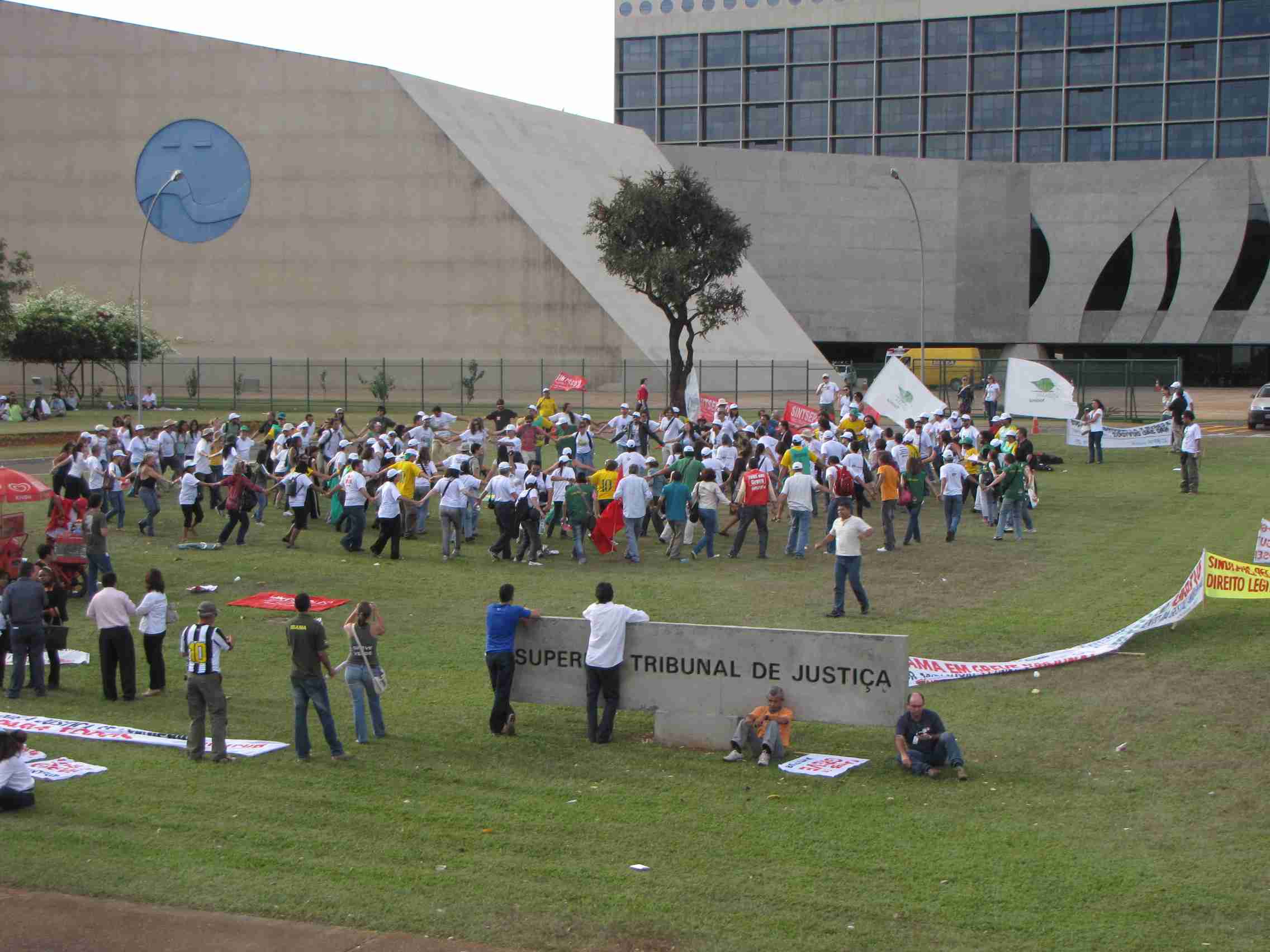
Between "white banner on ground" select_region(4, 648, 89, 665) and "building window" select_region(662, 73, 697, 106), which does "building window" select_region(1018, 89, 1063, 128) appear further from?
"white banner on ground" select_region(4, 648, 89, 665)

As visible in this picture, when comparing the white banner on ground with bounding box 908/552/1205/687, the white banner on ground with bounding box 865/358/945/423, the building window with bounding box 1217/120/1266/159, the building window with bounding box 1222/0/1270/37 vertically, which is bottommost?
the white banner on ground with bounding box 908/552/1205/687

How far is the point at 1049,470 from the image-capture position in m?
30.7

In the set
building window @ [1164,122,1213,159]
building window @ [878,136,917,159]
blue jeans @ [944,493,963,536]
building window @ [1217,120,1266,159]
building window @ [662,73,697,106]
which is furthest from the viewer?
building window @ [662,73,697,106]

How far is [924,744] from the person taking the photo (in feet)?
34.4

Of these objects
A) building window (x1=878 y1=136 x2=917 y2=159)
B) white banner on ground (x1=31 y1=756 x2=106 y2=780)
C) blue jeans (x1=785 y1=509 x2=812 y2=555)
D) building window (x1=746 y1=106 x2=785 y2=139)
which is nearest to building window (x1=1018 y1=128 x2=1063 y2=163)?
building window (x1=878 y1=136 x2=917 y2=159)

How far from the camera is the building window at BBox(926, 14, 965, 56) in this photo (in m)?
82.0

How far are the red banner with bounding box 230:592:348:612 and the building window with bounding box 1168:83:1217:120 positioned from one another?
75.9 meters

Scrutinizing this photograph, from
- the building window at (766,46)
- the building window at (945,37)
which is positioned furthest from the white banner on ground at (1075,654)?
the building window at (766,46)

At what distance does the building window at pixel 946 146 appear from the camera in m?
82.9

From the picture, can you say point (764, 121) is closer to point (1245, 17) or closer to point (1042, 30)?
point (1042, 30)

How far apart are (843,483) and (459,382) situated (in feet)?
119

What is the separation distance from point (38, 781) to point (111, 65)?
54.5 m

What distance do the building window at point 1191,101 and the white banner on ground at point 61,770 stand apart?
81787mm

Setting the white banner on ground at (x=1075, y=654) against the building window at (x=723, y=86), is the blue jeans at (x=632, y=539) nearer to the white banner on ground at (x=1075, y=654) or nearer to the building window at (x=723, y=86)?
the white banner on ground at (x=1075, y=654)
